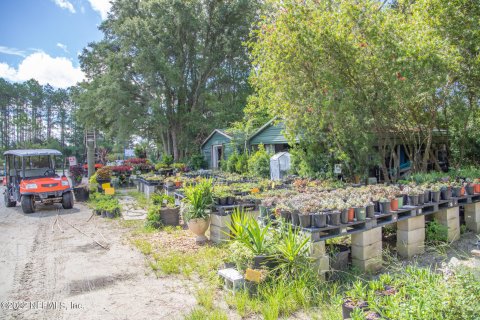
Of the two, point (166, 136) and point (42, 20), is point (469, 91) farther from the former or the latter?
point (166, 136)

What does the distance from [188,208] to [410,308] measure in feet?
14.1

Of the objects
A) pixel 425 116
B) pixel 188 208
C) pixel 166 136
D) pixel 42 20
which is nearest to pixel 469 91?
pixel 425 116

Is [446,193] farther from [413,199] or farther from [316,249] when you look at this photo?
[316,249]

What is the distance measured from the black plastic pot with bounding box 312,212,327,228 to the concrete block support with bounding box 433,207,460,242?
2.82 m

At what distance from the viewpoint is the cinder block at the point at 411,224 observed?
4.93 m

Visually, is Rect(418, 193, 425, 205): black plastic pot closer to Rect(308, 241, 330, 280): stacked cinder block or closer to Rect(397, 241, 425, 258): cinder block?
Rect(397, 241, 425, 258): cinder block

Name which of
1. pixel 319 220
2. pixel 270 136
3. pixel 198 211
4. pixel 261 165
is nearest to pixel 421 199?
pixel 319 220

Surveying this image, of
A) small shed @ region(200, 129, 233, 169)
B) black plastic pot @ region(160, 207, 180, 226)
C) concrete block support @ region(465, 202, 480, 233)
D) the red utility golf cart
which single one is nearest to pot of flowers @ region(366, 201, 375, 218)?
concrete block support @ region(465, 202, 480, 233)

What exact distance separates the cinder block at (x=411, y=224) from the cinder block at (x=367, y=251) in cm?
73

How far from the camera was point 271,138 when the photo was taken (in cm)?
1511

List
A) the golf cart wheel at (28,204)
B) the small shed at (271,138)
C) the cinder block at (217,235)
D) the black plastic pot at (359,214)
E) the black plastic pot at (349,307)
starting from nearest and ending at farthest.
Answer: the black plastic pot at (349,307) < the black plastic pot at (359,214) < the cinder block at (217,235) < the golf cart wheel at (28,204) < the small shed at (271,138)

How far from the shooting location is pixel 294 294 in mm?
3406

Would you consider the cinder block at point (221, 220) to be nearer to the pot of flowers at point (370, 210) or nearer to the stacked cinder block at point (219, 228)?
the stacked cinder block at point (219, 228)

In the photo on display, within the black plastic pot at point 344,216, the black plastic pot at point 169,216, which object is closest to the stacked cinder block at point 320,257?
the black plastic pot at point 344,216
